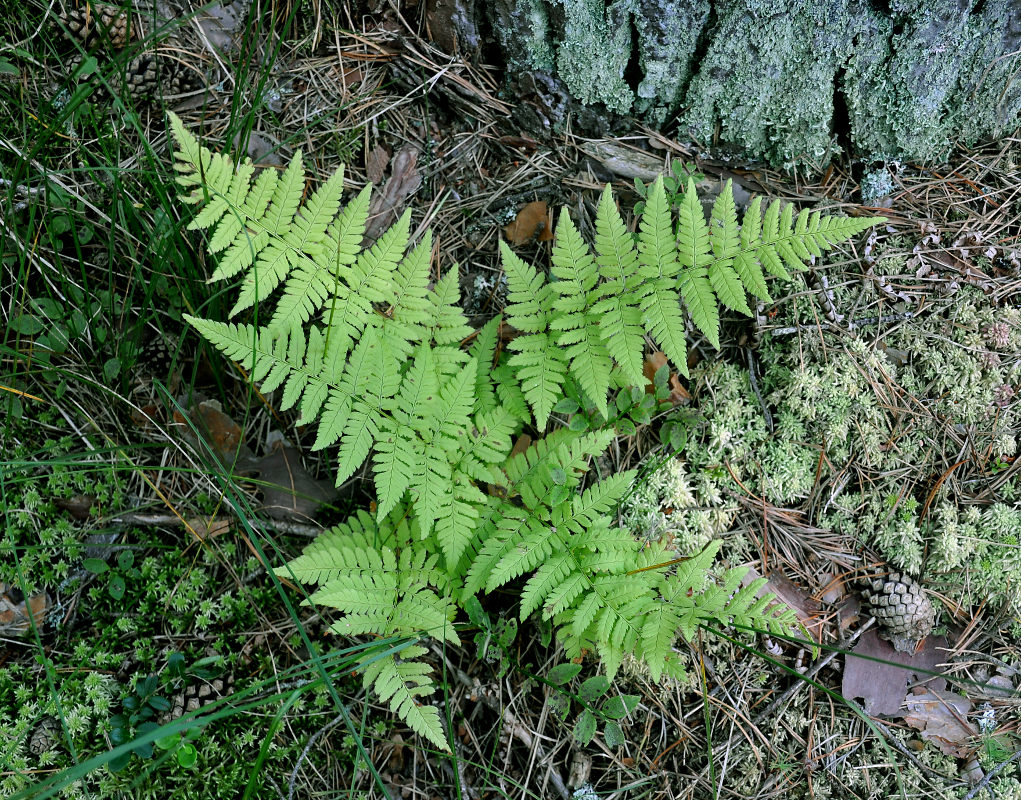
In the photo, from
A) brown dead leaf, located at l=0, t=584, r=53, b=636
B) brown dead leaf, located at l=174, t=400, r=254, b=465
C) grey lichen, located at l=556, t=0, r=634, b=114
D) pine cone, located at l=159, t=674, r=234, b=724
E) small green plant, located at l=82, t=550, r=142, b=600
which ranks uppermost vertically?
grey lichen, located at l=556, t=0, r=634, b=114

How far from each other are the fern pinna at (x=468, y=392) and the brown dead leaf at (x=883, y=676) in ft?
1.17

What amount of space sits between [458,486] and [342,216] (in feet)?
4.20

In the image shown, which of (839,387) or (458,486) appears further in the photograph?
(839,387)

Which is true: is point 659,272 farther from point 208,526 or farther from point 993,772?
point 993,772

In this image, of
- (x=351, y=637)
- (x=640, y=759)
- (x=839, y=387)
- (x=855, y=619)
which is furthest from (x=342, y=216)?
(x=855, y=619)

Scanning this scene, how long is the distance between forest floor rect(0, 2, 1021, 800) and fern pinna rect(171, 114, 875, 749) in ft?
1.00

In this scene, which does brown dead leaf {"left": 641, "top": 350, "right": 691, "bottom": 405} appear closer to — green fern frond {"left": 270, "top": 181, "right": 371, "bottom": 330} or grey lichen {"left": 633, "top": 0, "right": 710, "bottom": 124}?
grey lichen {"left": 633, "top": 0, "right": 710, "bottom": 124}

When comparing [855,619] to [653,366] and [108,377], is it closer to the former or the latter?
[653,366]

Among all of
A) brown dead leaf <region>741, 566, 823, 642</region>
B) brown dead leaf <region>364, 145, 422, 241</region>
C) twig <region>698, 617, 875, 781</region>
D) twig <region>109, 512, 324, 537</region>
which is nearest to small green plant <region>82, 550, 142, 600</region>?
twig <region>109, 512, 324, 537</region>

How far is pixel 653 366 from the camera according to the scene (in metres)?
3.37

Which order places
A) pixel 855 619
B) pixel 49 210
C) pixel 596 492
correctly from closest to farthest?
pixel 596 492, pixel 855 619, pixel 49 210

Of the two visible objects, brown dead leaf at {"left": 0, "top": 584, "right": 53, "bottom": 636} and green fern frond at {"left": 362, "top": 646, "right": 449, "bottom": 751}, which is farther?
brown dead leaf at {"left": 0, "top": 584, "right": 53, "bottom": 636}

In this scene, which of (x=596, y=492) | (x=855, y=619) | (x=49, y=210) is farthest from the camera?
(x=49, y=210)

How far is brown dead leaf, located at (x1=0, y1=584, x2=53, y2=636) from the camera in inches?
119
